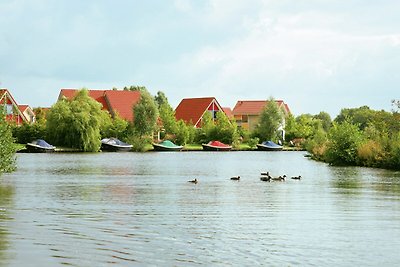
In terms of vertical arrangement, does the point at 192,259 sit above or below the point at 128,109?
below

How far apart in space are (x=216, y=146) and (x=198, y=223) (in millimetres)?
66060

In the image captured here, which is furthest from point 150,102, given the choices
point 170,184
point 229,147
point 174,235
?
point 174,235

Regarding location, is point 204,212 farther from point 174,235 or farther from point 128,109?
point 128,109

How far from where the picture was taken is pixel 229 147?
3342 inches

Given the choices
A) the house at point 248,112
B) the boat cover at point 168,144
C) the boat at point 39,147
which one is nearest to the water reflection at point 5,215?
the boat at point 39,147

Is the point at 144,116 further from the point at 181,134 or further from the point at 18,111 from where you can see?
the point at 18,111

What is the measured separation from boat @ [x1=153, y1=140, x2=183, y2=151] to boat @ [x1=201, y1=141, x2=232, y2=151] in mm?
4007

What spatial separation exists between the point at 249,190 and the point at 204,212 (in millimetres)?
8056

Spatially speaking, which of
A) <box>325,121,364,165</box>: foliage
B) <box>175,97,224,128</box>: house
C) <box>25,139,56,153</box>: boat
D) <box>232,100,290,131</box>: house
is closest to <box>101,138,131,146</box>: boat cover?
<box>25,139,56,153</box>: boat

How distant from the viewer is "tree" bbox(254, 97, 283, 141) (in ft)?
307

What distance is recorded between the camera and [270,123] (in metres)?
93.3

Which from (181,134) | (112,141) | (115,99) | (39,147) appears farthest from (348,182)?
(115,99)

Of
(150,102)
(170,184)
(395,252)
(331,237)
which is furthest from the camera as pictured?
(150,102)

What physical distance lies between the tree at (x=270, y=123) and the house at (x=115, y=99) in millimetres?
15620
